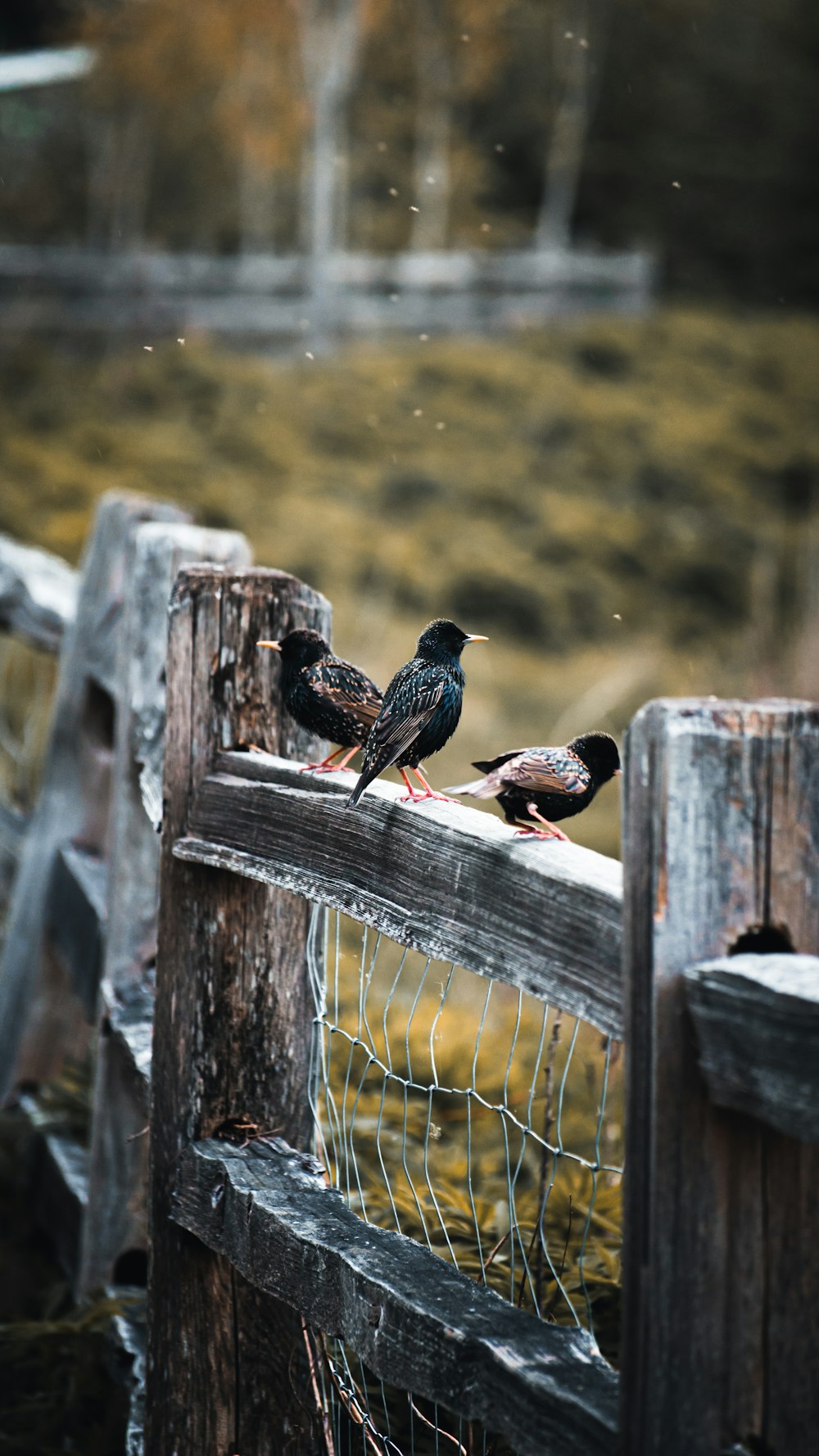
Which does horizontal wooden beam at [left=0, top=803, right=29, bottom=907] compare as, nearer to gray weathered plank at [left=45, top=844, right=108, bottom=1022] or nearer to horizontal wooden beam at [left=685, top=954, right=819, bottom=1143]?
gray weathered plank at [left=45, top=844, right=108, bottom=1022]

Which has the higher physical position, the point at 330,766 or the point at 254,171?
the point at 254,171

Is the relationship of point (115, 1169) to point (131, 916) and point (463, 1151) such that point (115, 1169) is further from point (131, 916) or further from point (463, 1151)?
point (463, 1151)

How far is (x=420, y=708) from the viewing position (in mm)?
1711

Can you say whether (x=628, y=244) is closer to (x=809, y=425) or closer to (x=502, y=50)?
(x=502, y=50)

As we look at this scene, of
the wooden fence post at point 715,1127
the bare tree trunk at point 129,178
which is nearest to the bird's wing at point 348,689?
the wooden fence post at point 715,1127

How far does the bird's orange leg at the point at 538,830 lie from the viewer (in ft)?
4.61

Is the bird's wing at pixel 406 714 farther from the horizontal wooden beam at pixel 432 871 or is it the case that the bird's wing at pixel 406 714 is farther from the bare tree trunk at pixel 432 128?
the bare tree trunk at pixel 432 128

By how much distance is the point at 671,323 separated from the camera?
917 inches

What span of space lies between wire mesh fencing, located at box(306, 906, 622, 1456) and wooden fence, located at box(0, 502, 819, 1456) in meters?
0.11

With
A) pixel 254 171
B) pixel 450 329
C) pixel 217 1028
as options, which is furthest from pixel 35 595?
pixel 254 171

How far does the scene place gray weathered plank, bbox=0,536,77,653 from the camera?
154 inches

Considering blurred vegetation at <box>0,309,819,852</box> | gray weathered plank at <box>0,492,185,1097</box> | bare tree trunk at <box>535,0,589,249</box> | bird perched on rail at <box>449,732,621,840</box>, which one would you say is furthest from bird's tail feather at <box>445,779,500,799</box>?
bare tree trunk at <box>535,0,589,249</box>

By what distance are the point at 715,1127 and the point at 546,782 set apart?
1.57 ft

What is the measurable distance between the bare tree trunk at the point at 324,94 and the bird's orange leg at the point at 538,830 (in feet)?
62.5
